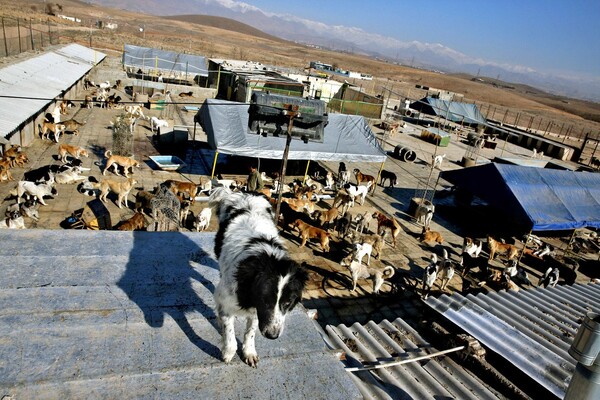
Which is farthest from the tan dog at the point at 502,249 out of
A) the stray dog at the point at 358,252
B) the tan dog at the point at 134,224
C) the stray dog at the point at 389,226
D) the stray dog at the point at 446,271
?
the tan dog at the point at 134,224

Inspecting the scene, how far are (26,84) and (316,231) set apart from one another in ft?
60.5

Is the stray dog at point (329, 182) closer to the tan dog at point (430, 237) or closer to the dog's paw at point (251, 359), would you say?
the tan dog at point (430, 237)

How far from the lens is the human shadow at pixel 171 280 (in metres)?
4.49

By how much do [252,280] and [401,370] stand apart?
2.68 metres

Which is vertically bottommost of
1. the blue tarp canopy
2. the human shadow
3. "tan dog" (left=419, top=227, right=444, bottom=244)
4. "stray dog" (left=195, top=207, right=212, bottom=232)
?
"tan dog" (left=419, top=227, right=444, bottom=244)

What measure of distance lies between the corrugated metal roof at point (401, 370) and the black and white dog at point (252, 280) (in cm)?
156

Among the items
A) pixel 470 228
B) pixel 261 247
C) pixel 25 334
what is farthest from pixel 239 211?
pixel 470 228

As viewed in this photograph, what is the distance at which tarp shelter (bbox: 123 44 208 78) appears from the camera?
37344 millimetres

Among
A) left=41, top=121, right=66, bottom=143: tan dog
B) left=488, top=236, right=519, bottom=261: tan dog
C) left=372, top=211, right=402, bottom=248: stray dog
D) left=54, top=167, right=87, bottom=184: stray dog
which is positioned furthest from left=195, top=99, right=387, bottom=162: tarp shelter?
left=41, top=121, right=66, bottom=143: tan dog

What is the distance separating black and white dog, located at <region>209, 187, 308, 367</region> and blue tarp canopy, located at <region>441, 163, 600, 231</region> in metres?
14.7

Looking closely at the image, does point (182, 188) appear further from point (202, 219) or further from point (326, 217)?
point (326, 217)

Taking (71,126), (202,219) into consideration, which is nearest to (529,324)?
(202,219)

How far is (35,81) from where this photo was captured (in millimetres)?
21219

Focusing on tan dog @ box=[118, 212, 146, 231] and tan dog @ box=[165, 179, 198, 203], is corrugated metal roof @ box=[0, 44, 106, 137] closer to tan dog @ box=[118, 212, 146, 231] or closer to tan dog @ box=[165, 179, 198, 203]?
tan dog @ box=[118, 212, 146, 231]
